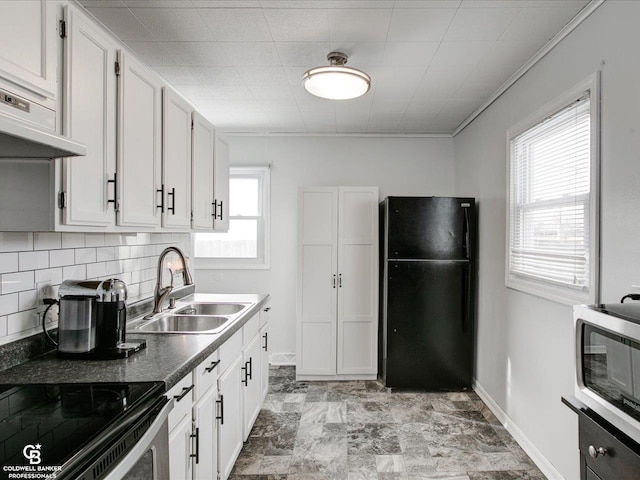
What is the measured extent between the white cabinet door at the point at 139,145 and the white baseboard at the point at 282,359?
9.00 feet

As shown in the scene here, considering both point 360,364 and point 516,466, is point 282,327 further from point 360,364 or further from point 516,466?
point 516,466

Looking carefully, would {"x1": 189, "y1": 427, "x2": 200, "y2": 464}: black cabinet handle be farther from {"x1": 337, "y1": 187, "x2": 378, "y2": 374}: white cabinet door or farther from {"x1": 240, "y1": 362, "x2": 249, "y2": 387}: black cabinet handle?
{"x1": 337, "y1": 187, "x2": 378, "y2": 374}: white cabinet door

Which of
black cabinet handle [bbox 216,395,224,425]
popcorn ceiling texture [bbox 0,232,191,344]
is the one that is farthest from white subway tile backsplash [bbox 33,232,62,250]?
black cabinet handle [bbox 216,395,224,425]

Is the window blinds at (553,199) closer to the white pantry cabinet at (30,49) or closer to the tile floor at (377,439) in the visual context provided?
the tile floor at (377,439)

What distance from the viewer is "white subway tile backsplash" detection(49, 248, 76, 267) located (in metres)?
1.73

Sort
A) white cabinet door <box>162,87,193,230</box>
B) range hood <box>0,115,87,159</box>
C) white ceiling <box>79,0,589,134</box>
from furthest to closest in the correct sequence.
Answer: white cabinet door <box>162,87,193,230</box> < white ceiling <box>79,0,589,134</box> < range hood <box>0,115,87,159</box>

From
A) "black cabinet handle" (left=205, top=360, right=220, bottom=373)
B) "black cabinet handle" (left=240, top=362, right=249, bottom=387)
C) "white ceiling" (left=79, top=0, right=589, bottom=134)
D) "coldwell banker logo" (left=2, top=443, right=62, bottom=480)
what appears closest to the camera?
"coldwell banker logo" (left=2, top=443, right=62, bottom=480)

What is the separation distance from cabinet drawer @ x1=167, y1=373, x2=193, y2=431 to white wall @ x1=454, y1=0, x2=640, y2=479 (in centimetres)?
189

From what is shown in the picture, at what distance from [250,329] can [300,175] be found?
2.20 meters

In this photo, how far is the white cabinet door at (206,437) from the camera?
68.2 inches

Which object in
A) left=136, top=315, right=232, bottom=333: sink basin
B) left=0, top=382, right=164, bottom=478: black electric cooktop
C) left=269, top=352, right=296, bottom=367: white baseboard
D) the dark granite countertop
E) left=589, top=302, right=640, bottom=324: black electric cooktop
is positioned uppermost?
left=589, top=302, right=640, bottom=324: black electric cooktop

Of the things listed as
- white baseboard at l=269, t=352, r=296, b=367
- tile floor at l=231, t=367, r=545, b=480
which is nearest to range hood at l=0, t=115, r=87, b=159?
tile floor at l=231, t=367, r=545, b=480

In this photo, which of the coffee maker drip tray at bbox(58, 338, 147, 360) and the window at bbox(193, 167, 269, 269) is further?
the window at bbox(193, 167, 269, 269)

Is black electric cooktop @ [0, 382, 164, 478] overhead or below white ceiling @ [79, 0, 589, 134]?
below
